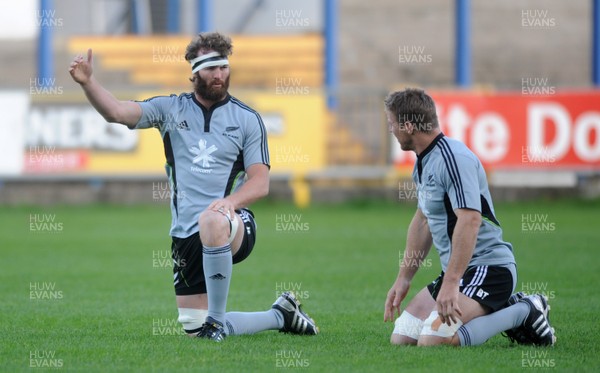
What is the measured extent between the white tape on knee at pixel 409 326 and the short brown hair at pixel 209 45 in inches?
76.6

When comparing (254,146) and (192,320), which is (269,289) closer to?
(192,320)

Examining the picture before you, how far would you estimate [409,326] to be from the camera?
6.54 metres

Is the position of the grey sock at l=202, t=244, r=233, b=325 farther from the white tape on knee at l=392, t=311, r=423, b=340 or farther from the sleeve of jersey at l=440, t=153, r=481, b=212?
the sleeve of jersey at l=440, t=153, r=481, b=212

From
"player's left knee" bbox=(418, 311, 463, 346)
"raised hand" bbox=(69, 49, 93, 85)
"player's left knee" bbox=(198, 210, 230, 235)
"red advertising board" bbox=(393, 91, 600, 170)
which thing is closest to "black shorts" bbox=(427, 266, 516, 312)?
"player's left knee" bbox=(418, 311, 463, 346)

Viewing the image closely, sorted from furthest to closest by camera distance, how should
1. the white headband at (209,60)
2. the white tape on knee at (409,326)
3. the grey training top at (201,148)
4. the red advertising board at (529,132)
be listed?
the red advertising board at (529,132) < the grey training top at (201,148) < the white headband at (209,60) < the white tape on knee at (409,326)

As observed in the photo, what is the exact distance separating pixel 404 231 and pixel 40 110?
6561 mm

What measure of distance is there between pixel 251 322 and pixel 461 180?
1.73 metres

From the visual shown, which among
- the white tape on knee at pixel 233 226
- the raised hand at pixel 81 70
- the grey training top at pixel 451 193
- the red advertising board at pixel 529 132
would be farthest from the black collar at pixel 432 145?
the red advertising board at pixel 529 132

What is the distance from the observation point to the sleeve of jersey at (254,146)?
6.82m

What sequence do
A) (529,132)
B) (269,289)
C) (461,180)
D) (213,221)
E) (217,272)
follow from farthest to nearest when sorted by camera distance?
(529,132)
(269,289)
(217,272)
(213,221)
(461,180)

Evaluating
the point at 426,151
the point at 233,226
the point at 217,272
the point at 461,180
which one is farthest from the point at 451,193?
the point at 217,272

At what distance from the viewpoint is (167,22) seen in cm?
2409

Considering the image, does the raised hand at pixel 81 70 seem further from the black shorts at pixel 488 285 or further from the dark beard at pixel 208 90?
the black shorts at pixel 488 285

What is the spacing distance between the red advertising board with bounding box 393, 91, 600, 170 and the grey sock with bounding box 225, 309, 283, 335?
37.2ft
